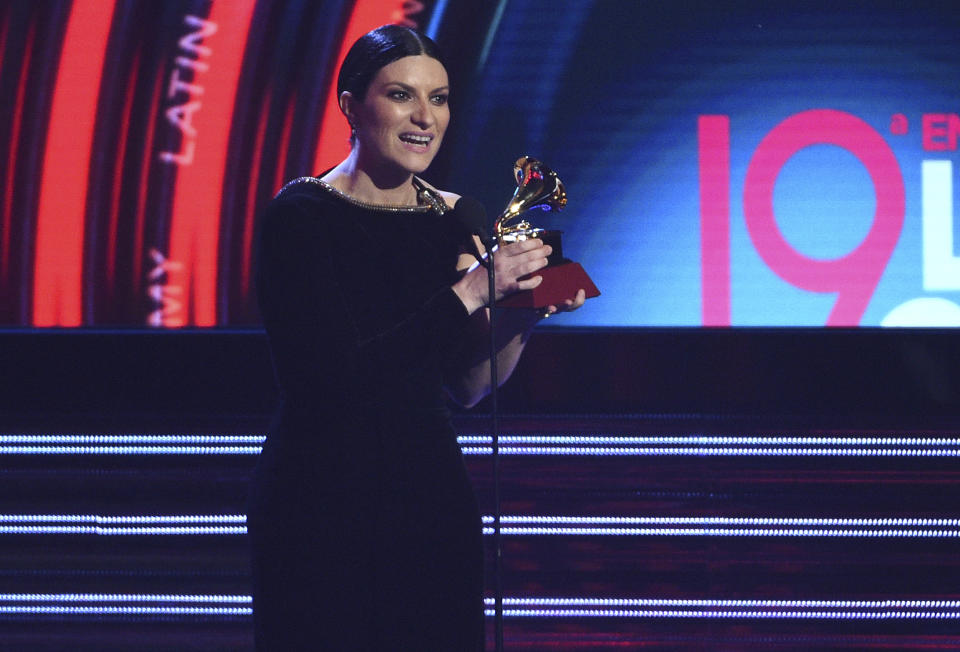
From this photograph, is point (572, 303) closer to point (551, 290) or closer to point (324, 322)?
point (551, 290)

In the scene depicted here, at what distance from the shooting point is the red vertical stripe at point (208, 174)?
3068mm

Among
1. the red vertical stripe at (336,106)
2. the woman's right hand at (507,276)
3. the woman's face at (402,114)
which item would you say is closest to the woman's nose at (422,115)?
the woman's face at (402,114)

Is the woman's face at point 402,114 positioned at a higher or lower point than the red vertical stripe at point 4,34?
lower

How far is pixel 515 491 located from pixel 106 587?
45.1 inches

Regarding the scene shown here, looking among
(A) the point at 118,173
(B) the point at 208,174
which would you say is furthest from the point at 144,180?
(B) the point at 208,174

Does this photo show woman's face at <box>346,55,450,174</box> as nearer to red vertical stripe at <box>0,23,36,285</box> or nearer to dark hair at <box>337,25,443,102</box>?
dark hair at <box>337,25,443,102</box>

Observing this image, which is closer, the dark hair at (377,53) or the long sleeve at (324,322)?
the long sleeve at (324,322)

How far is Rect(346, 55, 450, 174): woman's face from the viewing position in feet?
5.40

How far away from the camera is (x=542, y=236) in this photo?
1.68 m

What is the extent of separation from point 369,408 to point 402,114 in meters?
0.47

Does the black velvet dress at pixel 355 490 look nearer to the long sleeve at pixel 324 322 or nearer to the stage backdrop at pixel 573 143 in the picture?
the long sleeve at pixel 324 322

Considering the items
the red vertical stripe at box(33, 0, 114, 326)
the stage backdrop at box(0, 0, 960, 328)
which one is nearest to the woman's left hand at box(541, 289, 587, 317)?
the stage backdrop at box(0, 0, 960, 328)

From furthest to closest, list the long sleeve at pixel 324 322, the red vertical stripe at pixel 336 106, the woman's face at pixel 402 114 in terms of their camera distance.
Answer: the red vertical stripe at pixel 336 106
the woman's face at pixel 402 114
the long sleeve at pixel 324 322

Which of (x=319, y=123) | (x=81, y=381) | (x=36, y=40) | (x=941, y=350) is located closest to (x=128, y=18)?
(x=36, y=40)
